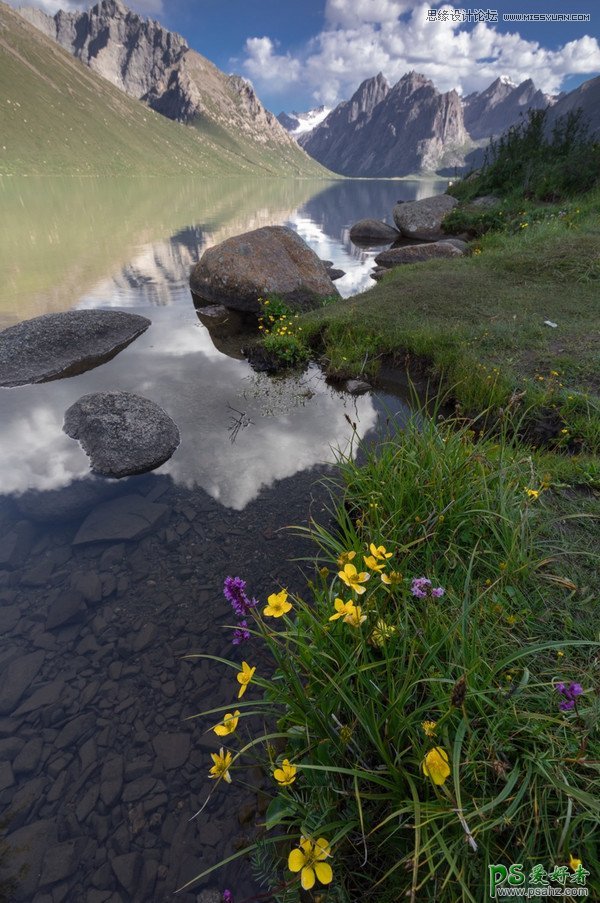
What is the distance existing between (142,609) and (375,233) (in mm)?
30823

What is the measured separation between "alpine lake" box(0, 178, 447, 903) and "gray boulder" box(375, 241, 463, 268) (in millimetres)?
12107

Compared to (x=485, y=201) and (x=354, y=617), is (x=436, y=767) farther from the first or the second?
(x=485, y=201)

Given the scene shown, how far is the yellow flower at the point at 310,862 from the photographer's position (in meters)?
1.57

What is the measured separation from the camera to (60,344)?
1028cm

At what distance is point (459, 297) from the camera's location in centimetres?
1133

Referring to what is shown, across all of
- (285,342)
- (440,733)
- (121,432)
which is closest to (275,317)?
(285,342)

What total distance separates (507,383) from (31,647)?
7.31 metres

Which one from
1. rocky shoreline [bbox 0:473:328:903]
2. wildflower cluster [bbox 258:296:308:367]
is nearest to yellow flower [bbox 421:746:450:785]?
rocky shoreline [bbox 0:473:328:903]

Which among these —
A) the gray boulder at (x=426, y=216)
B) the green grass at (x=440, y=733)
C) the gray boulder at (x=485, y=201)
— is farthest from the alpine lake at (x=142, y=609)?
the gray boulder at (x=426, y=216)

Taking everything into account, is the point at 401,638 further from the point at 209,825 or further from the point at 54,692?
the point at 54,692

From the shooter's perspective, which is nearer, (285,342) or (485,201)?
(285,342)

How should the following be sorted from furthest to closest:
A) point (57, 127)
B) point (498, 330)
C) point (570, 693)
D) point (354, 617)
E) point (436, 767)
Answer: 1. point (57, 127)
2. point (498, 330)
3. point (354, 617)
4. point (570, 693)
5. point (436, 767)

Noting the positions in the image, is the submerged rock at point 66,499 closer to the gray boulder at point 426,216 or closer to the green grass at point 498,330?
the green grass at point 498,330

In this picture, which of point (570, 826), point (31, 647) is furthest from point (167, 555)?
point (570, 826)
